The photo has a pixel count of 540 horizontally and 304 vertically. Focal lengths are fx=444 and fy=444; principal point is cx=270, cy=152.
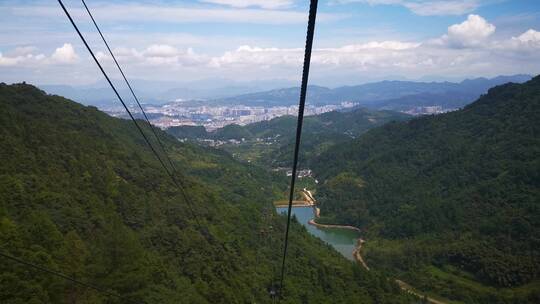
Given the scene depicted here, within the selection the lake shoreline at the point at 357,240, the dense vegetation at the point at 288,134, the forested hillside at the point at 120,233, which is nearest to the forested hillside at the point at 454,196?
the lake shoreline at the point at 357,240

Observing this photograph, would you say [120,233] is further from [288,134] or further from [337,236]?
[288,134]

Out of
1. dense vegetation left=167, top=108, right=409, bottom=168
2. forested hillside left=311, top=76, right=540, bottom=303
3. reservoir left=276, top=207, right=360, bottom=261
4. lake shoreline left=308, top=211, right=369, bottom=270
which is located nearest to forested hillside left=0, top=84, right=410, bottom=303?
lake shoreline left=308, top=211, right=369, bottom=270

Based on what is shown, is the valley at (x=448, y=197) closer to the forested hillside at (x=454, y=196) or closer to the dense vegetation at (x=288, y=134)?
the forested hillside at (x=454, y=196)

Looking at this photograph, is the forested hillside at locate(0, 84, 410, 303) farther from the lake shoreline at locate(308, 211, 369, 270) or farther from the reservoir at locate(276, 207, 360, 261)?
the reservoir at locate(276, 207, 360, 261)

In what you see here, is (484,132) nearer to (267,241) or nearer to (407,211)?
(407,211)

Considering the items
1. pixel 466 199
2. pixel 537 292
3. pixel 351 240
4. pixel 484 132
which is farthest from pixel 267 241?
pixel 484 132
